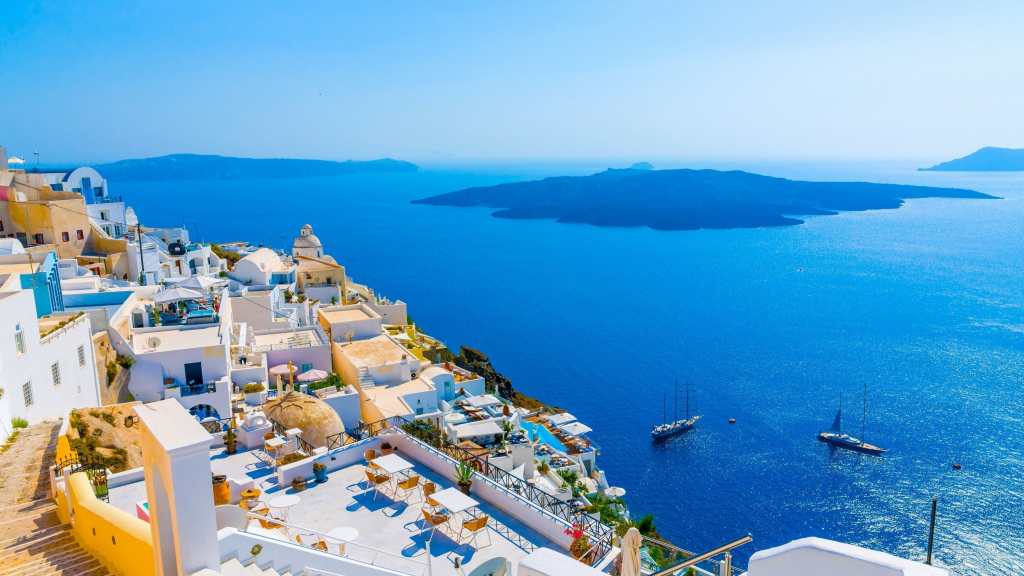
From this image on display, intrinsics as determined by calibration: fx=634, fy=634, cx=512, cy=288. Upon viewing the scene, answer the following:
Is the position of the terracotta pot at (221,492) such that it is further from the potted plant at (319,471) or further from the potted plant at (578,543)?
the potted plant at (578,543)

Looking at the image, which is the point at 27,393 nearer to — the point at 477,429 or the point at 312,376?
the point at 312,376

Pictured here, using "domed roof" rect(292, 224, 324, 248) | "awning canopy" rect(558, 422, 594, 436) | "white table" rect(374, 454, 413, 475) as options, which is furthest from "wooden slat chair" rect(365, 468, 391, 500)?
"domed roof" rect(292, 224, 324, 248)

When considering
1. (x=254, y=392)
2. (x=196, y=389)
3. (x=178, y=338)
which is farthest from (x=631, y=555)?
(x=178, y=338)

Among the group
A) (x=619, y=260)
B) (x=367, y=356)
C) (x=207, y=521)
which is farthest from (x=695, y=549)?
(x=619, y=260)

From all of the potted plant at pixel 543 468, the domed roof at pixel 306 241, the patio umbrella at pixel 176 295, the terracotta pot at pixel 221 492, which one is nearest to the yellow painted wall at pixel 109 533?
the terracotta pot at pixel 221 492

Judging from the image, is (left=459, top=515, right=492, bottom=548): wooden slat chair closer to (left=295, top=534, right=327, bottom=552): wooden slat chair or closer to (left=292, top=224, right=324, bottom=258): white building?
(left=295, top=534, right=327, bottom=552): wooden slat chair

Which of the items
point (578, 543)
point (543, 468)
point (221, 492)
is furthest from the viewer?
point (543, 468)

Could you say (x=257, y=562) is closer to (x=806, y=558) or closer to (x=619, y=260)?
(x=806, y=558)
